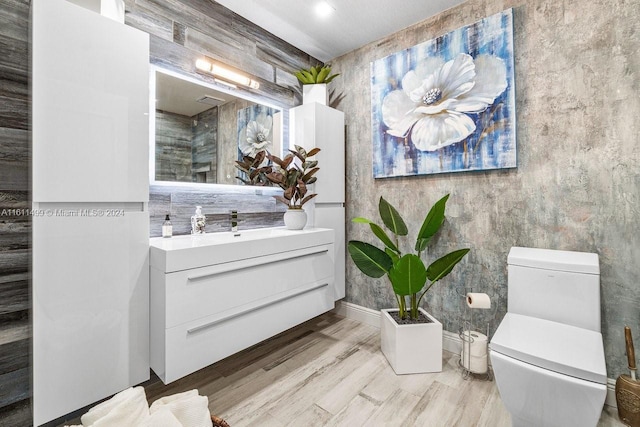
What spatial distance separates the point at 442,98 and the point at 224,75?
1.68 meters

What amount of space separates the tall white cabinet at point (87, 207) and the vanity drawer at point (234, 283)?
0.76ft

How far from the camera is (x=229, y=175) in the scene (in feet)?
7.31

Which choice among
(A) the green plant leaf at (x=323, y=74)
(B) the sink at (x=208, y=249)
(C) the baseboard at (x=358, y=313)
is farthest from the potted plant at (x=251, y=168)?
(C) the baseboard at (x=358, y=313)

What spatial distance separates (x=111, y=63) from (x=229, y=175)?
3.28 feet

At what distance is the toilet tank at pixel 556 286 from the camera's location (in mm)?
1497

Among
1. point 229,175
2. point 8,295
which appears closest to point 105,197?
point 8,295

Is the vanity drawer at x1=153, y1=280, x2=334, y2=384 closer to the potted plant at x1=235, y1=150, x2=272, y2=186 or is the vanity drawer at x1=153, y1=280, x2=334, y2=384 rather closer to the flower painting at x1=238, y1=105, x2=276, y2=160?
the potted plant at x1=235, y1=150, x2=272, y2=186

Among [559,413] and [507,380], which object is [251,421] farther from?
[559,413]

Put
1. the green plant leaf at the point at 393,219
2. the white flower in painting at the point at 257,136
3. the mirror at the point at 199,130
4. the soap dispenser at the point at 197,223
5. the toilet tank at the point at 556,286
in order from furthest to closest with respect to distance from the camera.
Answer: the white flower in painting at the point at 257,136 → the green plant leaf at the point at 393,219 → the soap dispenser at the point at 197,223 → the mirror at the point at 199,130 → the toilet tank at the point at 556,286

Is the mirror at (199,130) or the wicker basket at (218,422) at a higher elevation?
the mirror at (199,130)

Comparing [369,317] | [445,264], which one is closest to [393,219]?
[445,264]

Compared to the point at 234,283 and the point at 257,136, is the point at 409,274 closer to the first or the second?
the point at 234,283

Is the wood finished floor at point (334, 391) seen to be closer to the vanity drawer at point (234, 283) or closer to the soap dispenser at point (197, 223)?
the vanity drawer at point (234, 283)

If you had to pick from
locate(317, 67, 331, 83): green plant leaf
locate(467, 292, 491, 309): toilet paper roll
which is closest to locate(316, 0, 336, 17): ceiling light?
locate(317, 67, 331, 83): green plant leaf
